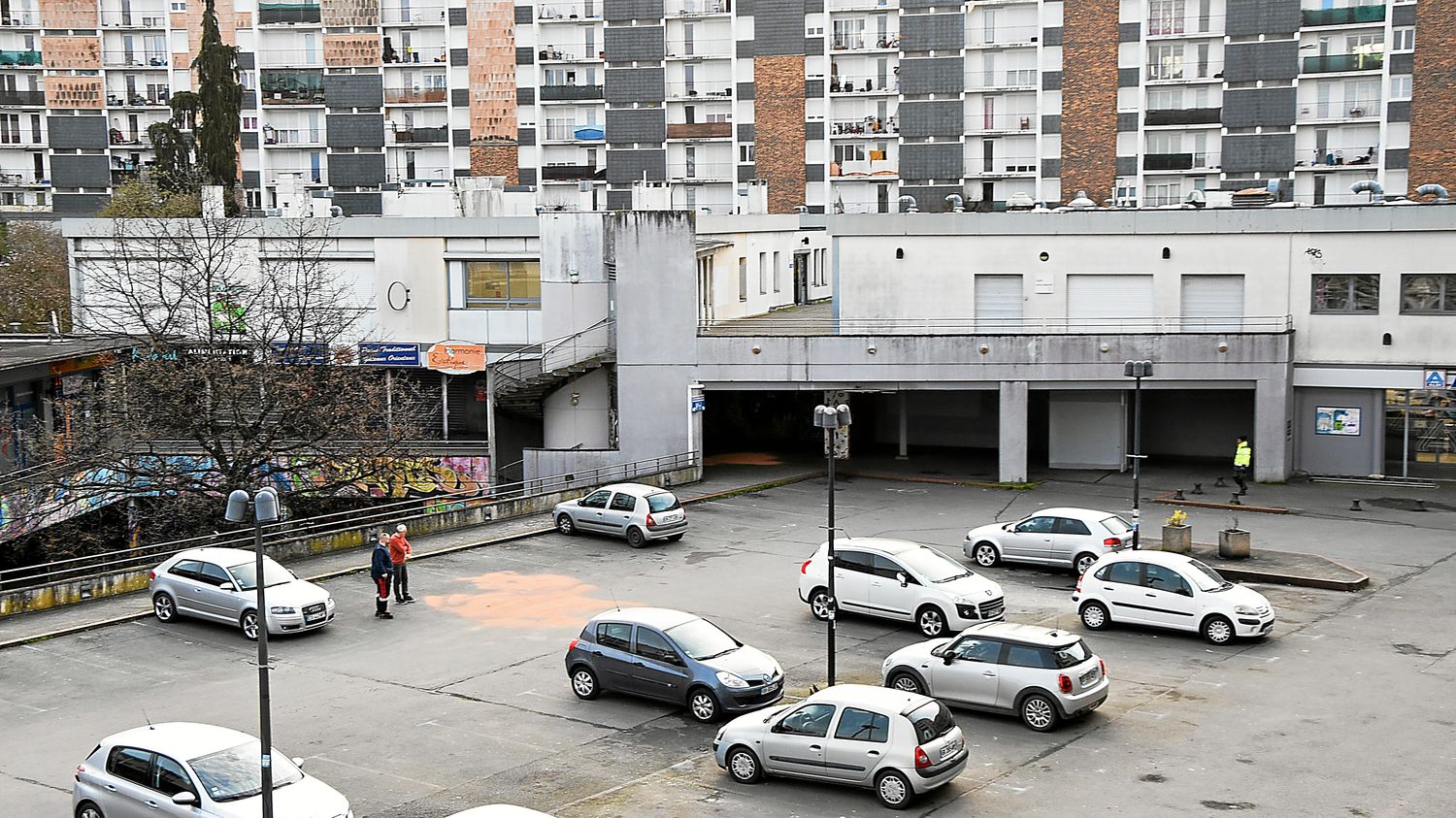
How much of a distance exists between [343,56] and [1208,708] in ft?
250

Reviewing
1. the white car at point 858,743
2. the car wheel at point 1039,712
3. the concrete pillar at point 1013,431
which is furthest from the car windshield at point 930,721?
the concrete pillar at point 1013,431

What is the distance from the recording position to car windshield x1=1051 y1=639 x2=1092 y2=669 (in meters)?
20.0

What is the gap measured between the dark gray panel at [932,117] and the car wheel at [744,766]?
6504 cm

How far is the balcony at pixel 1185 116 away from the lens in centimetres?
7519

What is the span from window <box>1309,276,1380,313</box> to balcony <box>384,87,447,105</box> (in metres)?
58.0

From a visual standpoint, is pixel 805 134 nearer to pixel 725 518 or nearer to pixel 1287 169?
pixel 1287 169

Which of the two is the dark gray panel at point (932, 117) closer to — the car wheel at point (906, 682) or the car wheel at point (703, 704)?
the car wheel at point (906, 682)

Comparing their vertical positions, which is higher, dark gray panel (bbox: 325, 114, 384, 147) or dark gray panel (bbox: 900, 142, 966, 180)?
dark gray panel (bbox: 325, 114, 384, 147)

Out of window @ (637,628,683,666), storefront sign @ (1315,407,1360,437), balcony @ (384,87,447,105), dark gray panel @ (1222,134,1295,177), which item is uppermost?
balcony @ (384,87,447,105)

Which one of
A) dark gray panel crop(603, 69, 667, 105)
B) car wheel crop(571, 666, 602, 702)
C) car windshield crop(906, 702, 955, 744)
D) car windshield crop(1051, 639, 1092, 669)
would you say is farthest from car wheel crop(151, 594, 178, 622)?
dark gray panel crop(603, 69, 667, 105)

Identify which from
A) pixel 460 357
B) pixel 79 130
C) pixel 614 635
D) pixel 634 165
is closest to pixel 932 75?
pixel 634 165

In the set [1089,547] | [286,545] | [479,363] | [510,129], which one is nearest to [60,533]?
[286,545]

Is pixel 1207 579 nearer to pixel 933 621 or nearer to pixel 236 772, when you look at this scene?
pixel 933 621

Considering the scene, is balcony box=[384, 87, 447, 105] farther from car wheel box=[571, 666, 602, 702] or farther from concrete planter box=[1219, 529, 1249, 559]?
car wheel box=[571, 666, 602, 702]
